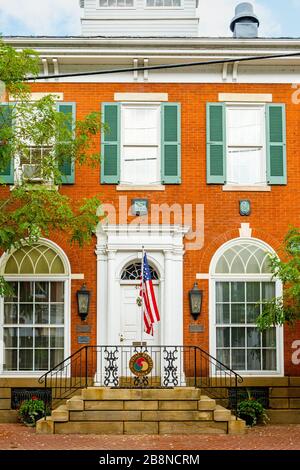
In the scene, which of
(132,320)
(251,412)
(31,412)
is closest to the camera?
(31,412)

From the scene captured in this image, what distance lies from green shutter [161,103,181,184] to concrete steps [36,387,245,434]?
4862 mm

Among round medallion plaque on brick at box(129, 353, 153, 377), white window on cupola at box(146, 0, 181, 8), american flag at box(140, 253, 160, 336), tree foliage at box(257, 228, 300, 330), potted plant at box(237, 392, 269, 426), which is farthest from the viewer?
white window on cupola at box(146, 0, 181, 8)

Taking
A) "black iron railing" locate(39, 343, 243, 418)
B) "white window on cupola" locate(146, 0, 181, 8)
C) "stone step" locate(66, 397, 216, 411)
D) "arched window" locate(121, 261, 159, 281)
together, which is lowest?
"stone step" locate(66, 397, 216, 411)

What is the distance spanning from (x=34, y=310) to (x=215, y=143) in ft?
17.7

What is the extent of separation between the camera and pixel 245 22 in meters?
20.5

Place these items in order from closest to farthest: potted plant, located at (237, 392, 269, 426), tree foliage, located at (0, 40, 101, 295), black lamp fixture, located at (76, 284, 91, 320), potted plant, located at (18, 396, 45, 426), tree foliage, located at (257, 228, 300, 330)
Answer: tree foliage, located at (0, 40, 101, 295) < tree foliage, located at (257, 228, 300, 330) < potted plant, located at (18, 396, 45, 426) < potted plant, located at (237, 392, 269, 426) < black lamp fixture, located at (76, 284, 91, 320)

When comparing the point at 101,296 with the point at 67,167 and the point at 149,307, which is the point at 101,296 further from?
the point at 67,167

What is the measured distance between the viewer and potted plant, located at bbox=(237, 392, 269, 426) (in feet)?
52.4

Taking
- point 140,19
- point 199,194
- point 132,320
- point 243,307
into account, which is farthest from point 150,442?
point 140,19

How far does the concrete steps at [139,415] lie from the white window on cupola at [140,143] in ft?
15.9

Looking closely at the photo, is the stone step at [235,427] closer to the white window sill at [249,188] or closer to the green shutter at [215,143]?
the white window sill at [249,188]

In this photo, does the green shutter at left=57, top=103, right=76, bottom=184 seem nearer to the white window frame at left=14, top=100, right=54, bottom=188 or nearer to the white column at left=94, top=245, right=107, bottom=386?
the white window frame at left=14, top=100, right=54, bottom=188

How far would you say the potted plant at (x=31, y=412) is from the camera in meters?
15.9

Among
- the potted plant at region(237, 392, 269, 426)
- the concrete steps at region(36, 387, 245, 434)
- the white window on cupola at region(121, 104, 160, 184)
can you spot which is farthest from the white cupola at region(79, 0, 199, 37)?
the concrete steps at region(36, 387, 245, 434)
